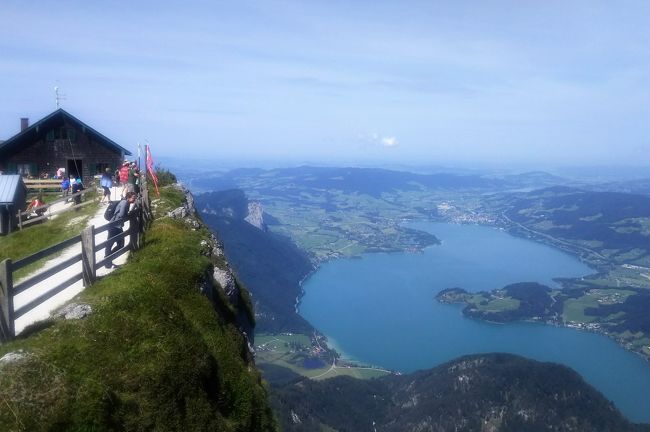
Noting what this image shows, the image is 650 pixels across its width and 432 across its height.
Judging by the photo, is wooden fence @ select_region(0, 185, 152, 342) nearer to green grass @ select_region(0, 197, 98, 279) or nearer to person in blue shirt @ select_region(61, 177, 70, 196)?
green grass @ select_region(0, 197, 98, 279)

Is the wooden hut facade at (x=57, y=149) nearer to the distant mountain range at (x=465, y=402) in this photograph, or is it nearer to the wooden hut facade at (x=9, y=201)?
the wooden hut facade at (x=9, y=201)

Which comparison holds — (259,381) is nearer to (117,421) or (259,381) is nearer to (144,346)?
(144,346)

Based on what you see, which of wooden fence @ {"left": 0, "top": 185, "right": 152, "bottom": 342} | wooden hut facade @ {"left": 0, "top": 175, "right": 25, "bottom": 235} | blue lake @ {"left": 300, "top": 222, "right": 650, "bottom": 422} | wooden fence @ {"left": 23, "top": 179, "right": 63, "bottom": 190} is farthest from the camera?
blue lake @ {"left": 300, "top": 222, "right": 650, "bottom": 422}

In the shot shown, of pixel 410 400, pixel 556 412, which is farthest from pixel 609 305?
pixel 410 400

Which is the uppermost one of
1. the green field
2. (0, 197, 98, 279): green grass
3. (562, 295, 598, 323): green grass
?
(0, 197, 98, 279): green grass

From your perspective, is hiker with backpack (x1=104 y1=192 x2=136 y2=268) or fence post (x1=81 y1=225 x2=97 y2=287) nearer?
fence post (x1=81 y1=225 x2=97 y2=287)

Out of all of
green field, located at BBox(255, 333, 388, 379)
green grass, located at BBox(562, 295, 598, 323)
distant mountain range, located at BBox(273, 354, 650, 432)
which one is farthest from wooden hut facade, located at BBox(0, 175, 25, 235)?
green grass, located at BBox(562, 295, 598, 323)
